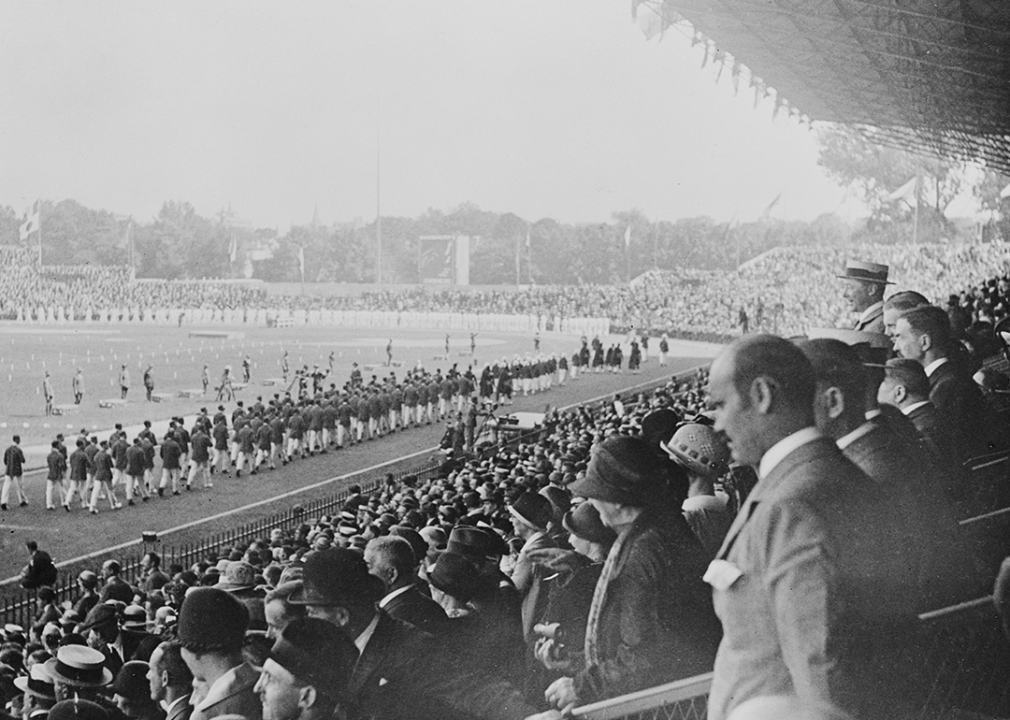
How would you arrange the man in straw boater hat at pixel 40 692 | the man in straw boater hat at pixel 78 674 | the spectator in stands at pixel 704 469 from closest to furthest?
the spectator in stands at pixel 704 469 < the man in straw boater hat at pixel 78 674 < the man in straw boater hat at pixel 40 692

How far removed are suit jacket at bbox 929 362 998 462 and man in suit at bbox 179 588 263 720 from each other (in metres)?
3.42

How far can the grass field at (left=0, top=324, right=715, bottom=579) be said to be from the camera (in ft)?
64.0

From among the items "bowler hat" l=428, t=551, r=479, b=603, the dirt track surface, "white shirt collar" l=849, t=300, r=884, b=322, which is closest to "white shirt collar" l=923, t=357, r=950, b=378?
"white shirt collar" l=849, t=300, r=884, b=322

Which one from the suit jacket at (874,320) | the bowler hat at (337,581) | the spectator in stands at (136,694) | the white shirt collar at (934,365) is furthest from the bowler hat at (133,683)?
the suit jacket at (874,320)

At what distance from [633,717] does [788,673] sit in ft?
3.14

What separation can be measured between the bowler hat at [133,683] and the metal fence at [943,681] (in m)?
2.91

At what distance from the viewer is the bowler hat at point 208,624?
14.0ft

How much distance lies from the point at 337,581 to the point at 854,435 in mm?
1919

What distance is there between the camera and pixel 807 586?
259 cm

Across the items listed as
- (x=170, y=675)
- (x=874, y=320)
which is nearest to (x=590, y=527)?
(x=170, y=675)

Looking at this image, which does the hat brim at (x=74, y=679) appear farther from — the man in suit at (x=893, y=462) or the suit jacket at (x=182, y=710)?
the man in suit at (x=893, y=462)

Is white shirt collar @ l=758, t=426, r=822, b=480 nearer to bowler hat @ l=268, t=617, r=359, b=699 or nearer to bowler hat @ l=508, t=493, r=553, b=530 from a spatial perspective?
bowler hat @ l=268, t=617, r=359, b=699

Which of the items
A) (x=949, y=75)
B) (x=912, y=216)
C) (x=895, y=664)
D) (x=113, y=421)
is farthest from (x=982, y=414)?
(x=912, y=216)

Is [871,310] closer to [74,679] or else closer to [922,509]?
[922,509]
